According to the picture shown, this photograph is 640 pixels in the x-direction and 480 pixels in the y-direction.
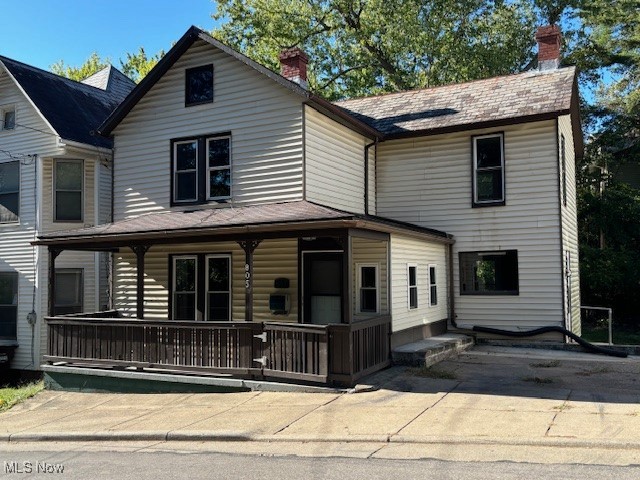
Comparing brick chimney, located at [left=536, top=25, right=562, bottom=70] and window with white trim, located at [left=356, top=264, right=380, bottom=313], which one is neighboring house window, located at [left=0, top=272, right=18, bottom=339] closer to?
window with white trim, located at [left=356, top=264, right=380, bottom=313]

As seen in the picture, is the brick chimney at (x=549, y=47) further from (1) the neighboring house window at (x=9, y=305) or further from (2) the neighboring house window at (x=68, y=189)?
(1) the neighboring house window at (x=9, y=305)

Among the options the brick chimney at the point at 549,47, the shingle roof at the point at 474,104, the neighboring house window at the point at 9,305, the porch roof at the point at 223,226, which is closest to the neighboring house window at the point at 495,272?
the porch roof at the point at 223,226

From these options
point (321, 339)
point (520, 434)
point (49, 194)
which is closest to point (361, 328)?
point (321, 339)

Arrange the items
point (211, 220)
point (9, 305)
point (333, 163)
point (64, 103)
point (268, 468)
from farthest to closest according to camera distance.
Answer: point (64, 103), point (9, 305), point (333, 163), point (211, 220), point (268, 468)

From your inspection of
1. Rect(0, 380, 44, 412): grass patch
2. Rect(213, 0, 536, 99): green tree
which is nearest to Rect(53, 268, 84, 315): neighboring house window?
Rect(0, 380, 44, 412): grass patch

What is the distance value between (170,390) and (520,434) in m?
6.99

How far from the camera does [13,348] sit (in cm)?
1684

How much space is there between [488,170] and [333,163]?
4171 mm

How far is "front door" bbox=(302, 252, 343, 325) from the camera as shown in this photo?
13.3 meters

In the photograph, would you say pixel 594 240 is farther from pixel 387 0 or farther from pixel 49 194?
pixel 49 194

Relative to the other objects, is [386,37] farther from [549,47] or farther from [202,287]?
[202,287]

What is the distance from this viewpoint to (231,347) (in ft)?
35.9

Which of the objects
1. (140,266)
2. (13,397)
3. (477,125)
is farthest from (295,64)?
(13,397)

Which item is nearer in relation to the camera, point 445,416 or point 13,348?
point 445,416
